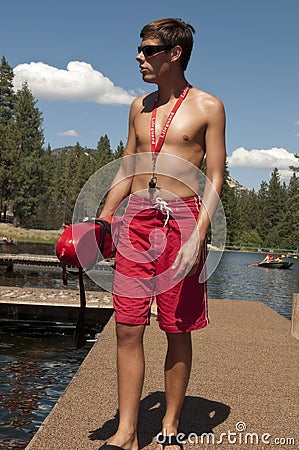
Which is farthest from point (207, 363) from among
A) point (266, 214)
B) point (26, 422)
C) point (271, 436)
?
point (266, 214)

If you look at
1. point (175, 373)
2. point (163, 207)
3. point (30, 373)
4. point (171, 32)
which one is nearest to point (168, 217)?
point (163, 207)

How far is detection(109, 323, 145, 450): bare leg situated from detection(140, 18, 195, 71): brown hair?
163 cm

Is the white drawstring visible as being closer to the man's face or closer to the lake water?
the man's face

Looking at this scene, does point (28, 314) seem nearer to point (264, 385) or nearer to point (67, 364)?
point (67, 364)

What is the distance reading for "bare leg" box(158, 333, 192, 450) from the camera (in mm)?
3713

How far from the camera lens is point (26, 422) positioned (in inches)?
259

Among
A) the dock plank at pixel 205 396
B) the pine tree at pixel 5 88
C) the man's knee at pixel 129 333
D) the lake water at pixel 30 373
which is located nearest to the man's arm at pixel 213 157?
the man's knee at pixel 129 333

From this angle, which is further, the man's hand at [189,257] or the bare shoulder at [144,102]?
the bare shoulder at [144,102]

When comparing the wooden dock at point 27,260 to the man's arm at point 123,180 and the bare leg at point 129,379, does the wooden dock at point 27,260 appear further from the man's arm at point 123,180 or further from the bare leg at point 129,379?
the bare leg at point 129,379

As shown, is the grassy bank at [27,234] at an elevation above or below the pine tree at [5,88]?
below

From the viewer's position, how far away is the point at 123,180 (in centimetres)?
390

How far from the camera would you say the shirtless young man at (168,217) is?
11.6 ft

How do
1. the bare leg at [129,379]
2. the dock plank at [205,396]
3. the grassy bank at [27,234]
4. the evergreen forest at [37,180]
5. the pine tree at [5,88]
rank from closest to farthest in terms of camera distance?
the bare leg at [129,379] → the dock plank at [205,396] → the grassy bank at [27,234] → the evergreen forest at [37,180] → the pine tree at [5,88]

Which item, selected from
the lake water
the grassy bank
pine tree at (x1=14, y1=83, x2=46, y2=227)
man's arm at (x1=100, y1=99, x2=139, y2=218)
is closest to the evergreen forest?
pine tree at (x1=14, y1=83, x2=46, y2=227)
